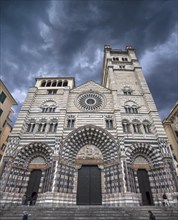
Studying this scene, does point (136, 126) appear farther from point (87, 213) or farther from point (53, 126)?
point (87, 213)

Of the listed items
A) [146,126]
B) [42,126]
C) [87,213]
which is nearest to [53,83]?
[42,126]

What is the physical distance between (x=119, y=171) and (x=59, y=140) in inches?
237

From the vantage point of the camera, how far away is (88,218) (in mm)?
A: 7840

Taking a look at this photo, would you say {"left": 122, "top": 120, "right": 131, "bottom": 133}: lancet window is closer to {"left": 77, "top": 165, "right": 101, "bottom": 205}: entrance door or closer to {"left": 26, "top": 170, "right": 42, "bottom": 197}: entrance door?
{"left": 77, "top": 165, "right": 101, "bottom": 205}: entrance door

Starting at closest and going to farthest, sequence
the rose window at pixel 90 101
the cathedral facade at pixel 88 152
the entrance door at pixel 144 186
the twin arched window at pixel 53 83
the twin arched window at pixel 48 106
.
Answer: the cathedral facade at pixel 88 152 → the entrance door at pixel 144 186 → the twin arched window at pixel 48 106 → the rose window at pixel 90 101 → the twin arched window at pixel 53 83

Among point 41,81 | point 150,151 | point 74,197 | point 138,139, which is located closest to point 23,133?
point 74,197

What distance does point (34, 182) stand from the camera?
12172 millimetres

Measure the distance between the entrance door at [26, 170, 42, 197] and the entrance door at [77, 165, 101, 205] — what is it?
3588 mm

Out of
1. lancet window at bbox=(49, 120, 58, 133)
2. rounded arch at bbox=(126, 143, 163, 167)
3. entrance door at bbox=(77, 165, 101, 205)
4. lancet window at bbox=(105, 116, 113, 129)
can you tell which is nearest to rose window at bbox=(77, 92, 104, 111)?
lancet window at bbox=(105, 116, 113, 129)

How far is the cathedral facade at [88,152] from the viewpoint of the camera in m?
11.2

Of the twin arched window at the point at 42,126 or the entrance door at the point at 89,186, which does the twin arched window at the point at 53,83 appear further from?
the entrance door at the point at 89,186

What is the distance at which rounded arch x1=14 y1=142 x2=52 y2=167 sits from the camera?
1257 centimetres

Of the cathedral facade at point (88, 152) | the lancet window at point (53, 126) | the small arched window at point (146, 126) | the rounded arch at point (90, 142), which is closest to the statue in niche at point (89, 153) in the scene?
the cathedral facade at point (88, 152)

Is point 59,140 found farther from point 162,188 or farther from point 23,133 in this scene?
point 162,188
